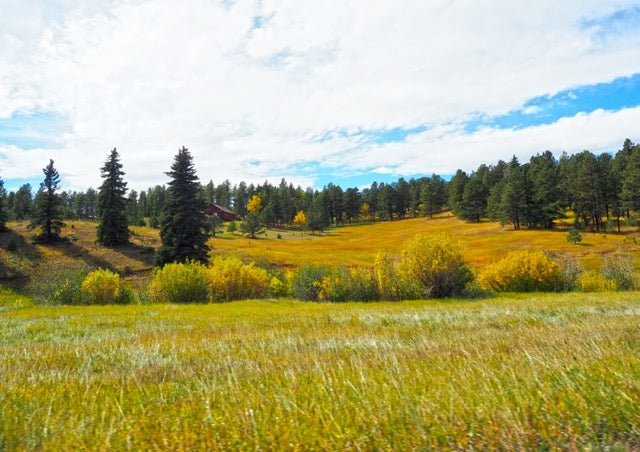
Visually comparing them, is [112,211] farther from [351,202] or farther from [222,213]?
[351,202]

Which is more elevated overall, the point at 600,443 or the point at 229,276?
the point at 600,443

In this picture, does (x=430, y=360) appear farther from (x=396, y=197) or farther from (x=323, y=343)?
(x=396, y=197)

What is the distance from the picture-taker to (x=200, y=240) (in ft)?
118

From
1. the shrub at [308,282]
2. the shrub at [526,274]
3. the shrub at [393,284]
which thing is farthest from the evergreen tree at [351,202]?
the shrub at [393,284]

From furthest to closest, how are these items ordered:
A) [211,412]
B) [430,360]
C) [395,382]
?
[430,360] → [395,382] → [211,412]

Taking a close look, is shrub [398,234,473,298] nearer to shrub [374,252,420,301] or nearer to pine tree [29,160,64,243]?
shrub [374,252,420,301]

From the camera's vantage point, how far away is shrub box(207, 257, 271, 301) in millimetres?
24844

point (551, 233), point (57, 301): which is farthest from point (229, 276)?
point (551, 233)

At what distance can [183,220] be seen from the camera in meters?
35.4

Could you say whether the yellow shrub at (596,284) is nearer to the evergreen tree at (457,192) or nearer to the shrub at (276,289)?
the shrub at (276,289)

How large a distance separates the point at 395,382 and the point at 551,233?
70.7m

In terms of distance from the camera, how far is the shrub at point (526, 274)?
24.0 metres

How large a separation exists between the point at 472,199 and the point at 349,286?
76.1m

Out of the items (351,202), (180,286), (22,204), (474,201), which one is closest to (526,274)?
(180,286)
